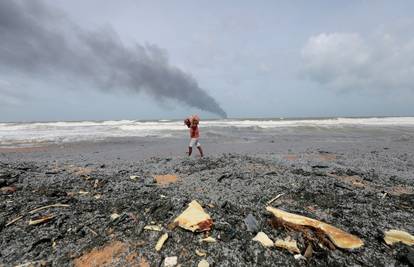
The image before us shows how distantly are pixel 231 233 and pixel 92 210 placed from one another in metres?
2.71

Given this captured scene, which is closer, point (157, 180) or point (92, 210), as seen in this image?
point (92, 210)

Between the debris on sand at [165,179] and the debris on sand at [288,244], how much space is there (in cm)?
384

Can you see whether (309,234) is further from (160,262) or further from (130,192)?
(130,192)

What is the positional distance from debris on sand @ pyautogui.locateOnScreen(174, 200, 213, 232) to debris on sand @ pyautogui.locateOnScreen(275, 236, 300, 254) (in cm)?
105

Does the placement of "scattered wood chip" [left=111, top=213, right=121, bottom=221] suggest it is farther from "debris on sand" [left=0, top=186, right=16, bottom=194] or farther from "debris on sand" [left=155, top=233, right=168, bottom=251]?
"debris on sand" [left=0, top=186, right=16, bottom=194]

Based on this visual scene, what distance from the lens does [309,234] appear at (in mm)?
3412

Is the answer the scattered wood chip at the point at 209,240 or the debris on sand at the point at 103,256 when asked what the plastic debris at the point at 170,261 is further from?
the debris on sand at the point at 103,256

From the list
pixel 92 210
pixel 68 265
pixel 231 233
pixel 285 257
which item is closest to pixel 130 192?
pixel 92 210

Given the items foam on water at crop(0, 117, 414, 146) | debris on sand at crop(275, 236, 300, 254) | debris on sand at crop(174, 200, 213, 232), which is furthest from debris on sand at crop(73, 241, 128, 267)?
foam on water at crop(0, 117, 414, 146)

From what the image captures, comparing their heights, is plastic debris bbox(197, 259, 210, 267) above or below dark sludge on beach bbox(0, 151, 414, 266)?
below

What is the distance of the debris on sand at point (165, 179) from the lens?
660cm

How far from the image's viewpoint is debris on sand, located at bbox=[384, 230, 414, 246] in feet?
10.9

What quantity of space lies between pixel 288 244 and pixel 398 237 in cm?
170

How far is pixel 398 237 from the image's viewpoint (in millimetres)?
3418
